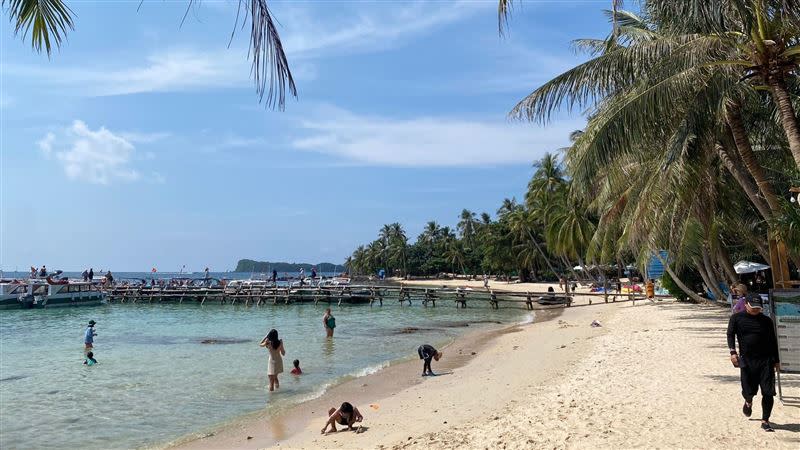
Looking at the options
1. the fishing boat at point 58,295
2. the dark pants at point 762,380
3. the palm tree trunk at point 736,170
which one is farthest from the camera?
the fishing boat at point 58,295

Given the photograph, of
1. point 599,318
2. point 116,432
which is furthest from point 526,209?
point 116,432

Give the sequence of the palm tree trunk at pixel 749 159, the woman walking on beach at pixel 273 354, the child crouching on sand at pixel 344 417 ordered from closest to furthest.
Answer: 1. the child crouching on sand at pixel 344 417
2. the palm tree trunk at pixel 749 159
3. the woman walking on beach at pixel 273 354

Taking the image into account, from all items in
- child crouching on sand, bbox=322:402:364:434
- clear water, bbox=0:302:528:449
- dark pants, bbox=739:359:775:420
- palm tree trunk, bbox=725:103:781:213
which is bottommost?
clear water, bbox=0:302:528:449

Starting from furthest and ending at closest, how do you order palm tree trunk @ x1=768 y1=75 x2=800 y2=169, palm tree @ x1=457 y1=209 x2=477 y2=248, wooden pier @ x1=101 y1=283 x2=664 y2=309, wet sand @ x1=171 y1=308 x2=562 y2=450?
1. palm tree @ x1=457 y1=209 x2=477 y2=248
2. wooden pier @ x1=101 y1=283 x2=664 y2=309
3. wet sand @ x1=171 y1=308 x2=562 y2=450
4. palm tree trunk @ x1=768 y1=75 x2=800 y2=169

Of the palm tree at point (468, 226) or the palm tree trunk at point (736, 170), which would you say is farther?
the palm tree at point (468, 226)

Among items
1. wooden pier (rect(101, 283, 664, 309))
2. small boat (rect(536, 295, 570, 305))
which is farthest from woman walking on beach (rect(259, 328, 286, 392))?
wooden pier (rect(101, 283, 664, 309))

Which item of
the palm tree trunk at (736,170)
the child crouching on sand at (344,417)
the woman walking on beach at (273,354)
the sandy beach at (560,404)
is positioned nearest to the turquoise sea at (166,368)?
the woman walking on beach at (273,354)

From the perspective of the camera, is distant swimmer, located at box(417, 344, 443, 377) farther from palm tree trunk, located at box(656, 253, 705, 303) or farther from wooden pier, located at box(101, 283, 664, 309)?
wooden pier, located at box(101, 283, 664, 309)

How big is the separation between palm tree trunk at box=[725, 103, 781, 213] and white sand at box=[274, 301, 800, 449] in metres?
3.18

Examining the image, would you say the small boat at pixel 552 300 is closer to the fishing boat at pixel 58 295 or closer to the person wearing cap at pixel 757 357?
the person wearing cap at pixel 757 357

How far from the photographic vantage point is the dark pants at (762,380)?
618 centimetres

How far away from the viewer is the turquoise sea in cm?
1109

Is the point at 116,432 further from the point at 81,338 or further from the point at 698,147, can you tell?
the point at 81,338

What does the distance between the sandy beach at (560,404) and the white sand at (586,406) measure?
20 millimetres
